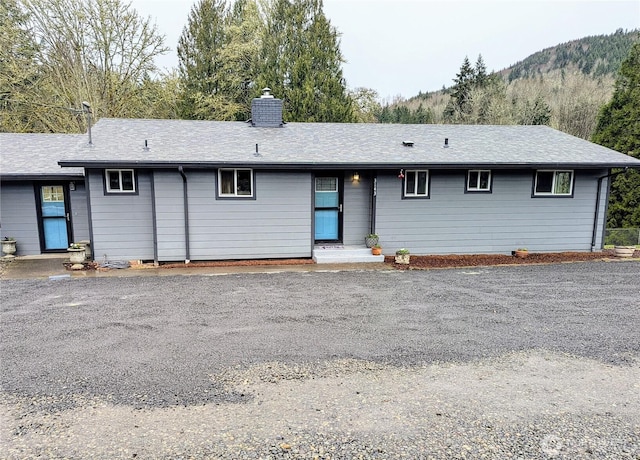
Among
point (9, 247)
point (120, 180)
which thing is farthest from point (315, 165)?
point (9, 247)

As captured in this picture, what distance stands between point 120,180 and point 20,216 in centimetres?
335

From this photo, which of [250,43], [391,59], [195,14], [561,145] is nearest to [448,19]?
[391,59]

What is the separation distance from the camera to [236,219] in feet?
30.3

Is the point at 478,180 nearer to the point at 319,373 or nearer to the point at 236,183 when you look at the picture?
the point at 236,183

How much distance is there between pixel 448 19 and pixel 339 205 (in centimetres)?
2639

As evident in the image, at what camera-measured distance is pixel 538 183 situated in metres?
10.3

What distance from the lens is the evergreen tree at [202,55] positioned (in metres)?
19.8

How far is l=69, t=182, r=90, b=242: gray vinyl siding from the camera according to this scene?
9.95 m

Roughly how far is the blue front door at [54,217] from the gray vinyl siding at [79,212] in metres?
0.22

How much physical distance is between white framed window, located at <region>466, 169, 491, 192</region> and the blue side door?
138 inches

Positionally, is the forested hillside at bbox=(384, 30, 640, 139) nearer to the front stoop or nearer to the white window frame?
the white window frame

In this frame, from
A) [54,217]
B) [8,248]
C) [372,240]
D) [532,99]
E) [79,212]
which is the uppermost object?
[532,99]

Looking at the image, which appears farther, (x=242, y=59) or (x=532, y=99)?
(x=532, y=99)

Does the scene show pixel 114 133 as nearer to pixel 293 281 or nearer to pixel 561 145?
pixel 293 281
